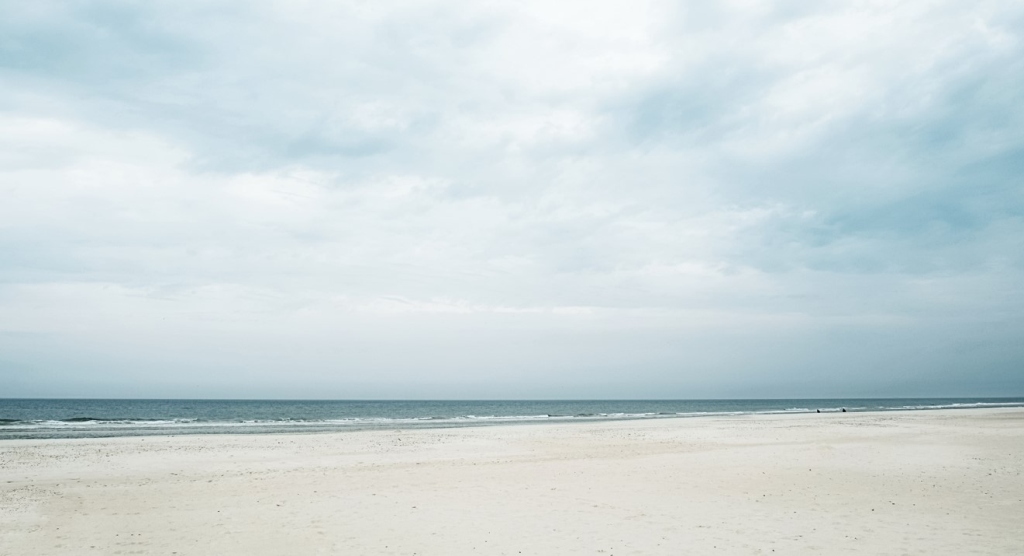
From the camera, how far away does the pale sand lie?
401 inches

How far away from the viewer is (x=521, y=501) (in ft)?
45.1

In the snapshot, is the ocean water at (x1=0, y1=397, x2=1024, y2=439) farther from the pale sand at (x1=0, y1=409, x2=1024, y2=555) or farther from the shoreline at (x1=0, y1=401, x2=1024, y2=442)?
the pale sand at (x1=0, y1=409, x2=1024, y2=555)

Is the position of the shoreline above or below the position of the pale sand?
Result: below

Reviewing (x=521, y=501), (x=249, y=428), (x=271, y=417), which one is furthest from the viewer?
(x=271, y=417)

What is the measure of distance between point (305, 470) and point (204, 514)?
23.1 ft

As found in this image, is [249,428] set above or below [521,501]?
below

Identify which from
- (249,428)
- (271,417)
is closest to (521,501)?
(249,428)

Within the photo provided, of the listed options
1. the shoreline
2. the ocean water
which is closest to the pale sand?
the shoreline

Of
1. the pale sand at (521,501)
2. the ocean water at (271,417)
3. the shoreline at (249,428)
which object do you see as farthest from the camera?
the ocean water at (271,417)

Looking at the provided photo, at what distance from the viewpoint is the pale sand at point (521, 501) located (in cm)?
1019

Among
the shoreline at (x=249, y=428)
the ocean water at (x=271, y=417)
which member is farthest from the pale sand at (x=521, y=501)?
the ocean water at (x=271, y=417)

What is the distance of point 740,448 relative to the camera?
83.6ft

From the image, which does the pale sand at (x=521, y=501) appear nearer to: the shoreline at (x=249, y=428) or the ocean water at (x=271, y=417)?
the shoreline at (x=249, y=428)

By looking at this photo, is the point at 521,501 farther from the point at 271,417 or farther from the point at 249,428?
the point at 271,417
